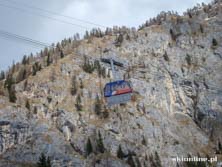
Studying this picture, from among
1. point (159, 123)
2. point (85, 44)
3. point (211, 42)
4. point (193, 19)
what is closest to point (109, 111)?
point (159, 123)

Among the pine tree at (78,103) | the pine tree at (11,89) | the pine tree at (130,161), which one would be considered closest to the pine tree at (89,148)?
the pine tree at (130,161)

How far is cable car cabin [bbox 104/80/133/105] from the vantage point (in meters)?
49.0

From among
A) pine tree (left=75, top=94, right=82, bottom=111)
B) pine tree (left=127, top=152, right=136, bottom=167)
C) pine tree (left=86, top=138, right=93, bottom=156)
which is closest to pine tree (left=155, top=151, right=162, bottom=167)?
pine tree (left=127, top=152, right=136, bottom=167)

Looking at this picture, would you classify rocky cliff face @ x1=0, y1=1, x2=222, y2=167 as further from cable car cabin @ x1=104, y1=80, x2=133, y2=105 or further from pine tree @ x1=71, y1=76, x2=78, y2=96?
cable car cabin @ x1=104, y1=80, x2=133, y2=105

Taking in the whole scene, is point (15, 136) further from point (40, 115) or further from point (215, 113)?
point (215, 113)

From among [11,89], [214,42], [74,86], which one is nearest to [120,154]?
[74,86]

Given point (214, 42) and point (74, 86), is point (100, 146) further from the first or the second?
point (214, 42)

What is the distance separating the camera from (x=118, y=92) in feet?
163

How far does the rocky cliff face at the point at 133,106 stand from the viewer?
11681cm

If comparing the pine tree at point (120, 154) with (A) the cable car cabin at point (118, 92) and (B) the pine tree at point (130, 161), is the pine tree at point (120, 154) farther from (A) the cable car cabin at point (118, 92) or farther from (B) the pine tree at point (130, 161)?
(A) the cable car cabin at point (118, 92)

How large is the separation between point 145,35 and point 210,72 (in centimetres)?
3108

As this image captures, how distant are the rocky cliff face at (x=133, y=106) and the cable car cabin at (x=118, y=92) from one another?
62821mm

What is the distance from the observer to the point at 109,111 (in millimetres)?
138375

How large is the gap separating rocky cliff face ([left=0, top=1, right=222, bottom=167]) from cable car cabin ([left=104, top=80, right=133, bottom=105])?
2473 inches
